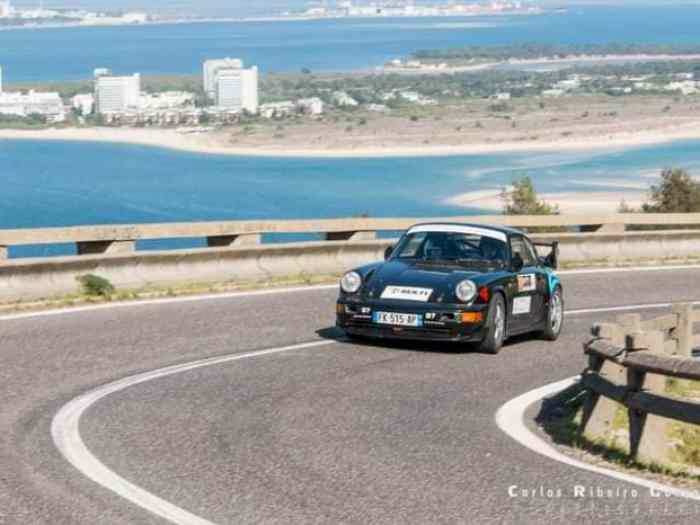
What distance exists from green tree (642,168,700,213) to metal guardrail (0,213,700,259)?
29.5 m

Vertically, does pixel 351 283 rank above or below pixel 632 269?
above

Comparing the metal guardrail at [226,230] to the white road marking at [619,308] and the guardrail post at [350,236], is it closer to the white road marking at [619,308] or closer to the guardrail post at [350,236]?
the guardrail post at [350,236]

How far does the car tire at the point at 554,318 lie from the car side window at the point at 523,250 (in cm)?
42

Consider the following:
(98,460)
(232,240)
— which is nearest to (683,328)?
(98,460)

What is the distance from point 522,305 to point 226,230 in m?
5.94

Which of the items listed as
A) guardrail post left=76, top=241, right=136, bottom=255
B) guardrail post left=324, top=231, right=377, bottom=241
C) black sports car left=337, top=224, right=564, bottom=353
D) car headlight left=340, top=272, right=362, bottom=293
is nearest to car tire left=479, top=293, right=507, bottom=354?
black sports car left=337, top=224, right=564, bottom=353

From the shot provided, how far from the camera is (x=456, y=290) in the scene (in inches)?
574

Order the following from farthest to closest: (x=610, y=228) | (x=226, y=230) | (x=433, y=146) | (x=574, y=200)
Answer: (x=433, y=146) < (x=574, y=200) < (x=610, y=228) < (x=226, y=230)

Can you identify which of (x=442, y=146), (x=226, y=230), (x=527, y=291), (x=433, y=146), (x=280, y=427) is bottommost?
(x=433, y=146)

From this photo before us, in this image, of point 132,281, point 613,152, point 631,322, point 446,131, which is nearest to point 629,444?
point 631,322

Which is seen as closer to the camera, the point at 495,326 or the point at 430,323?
the point at 430,323

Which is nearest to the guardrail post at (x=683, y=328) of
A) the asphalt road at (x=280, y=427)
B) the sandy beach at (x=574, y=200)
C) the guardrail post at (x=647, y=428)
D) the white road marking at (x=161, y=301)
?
the asphalt road at (x=280, y=427)

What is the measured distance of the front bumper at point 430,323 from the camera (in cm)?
1445

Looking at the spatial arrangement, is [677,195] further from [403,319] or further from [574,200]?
[403,319]
